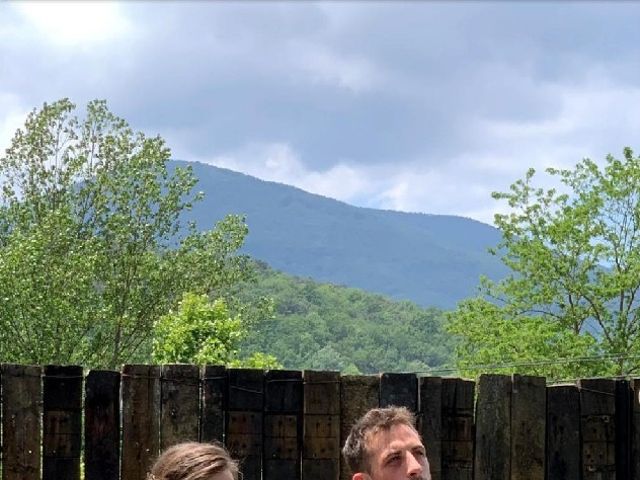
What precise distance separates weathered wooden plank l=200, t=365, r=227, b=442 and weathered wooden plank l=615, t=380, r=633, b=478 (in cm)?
185

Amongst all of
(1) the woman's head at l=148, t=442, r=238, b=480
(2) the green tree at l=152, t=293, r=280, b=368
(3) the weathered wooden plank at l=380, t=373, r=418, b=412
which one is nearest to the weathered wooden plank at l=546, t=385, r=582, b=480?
(3) the weathered wooden plank at l=380, t=373, r=418, b=412

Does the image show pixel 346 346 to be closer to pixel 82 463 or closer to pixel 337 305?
pixel 337 305

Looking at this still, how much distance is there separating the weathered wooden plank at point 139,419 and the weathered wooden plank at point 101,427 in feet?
0.12

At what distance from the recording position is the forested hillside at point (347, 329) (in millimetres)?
98162

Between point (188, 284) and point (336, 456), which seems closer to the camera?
point (336, 456)

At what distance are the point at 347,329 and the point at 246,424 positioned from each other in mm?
104771

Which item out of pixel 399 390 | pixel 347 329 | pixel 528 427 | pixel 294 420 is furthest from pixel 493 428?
pixel 347 329

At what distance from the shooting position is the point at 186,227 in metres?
34.3

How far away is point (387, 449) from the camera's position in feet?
10.8

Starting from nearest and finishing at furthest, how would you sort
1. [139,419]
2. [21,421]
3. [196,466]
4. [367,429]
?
[196,466], [367,429], [21,421], [139,419]

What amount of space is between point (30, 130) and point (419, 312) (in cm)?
9489

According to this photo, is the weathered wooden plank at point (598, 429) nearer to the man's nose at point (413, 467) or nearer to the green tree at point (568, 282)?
the man's nose at point (413, 467)

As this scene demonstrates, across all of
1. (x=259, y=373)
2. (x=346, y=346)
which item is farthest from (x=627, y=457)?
(x=346, y=346)

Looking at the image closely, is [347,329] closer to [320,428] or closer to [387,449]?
[320,428]
